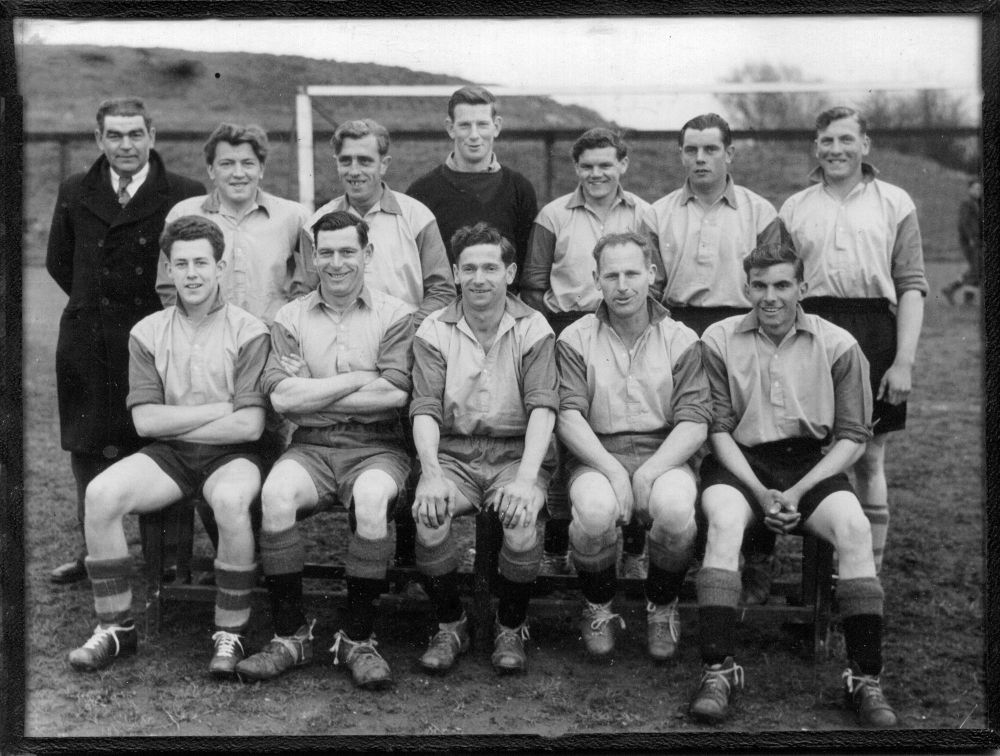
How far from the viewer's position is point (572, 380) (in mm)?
3951

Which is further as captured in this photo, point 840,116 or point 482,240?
point 840,116

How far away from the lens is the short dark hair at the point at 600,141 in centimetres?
425

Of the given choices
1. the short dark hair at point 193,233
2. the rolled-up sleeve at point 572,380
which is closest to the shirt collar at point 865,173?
the rolled-up sleeve at point 572,380

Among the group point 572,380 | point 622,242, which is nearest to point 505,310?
point 572,380

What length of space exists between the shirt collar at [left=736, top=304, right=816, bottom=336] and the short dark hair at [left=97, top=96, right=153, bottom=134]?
7.94 feet

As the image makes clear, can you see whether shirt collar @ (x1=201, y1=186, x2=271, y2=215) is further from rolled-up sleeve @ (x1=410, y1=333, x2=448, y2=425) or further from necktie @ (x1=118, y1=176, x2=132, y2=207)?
rolled-up sleeve @ (x1=410, y1=333, x2=448, y2=425)

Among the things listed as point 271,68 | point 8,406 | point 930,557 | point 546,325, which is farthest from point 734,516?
point 271,68

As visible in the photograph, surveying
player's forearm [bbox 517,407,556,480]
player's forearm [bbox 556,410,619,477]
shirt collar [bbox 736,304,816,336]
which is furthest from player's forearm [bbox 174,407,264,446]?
shirt collar [bbox 736,304,816,336]

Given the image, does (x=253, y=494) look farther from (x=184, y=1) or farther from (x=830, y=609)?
(x=830, y=609)

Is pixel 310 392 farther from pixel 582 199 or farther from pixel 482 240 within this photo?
pixel 582 199

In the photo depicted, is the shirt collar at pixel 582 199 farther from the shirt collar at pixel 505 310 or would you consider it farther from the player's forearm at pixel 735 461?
the player's forearm at pixel 735 461

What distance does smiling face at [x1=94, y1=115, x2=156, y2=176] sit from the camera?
→ 429 cm

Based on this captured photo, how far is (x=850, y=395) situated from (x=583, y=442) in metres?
0.96

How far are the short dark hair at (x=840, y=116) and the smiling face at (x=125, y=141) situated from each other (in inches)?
103
